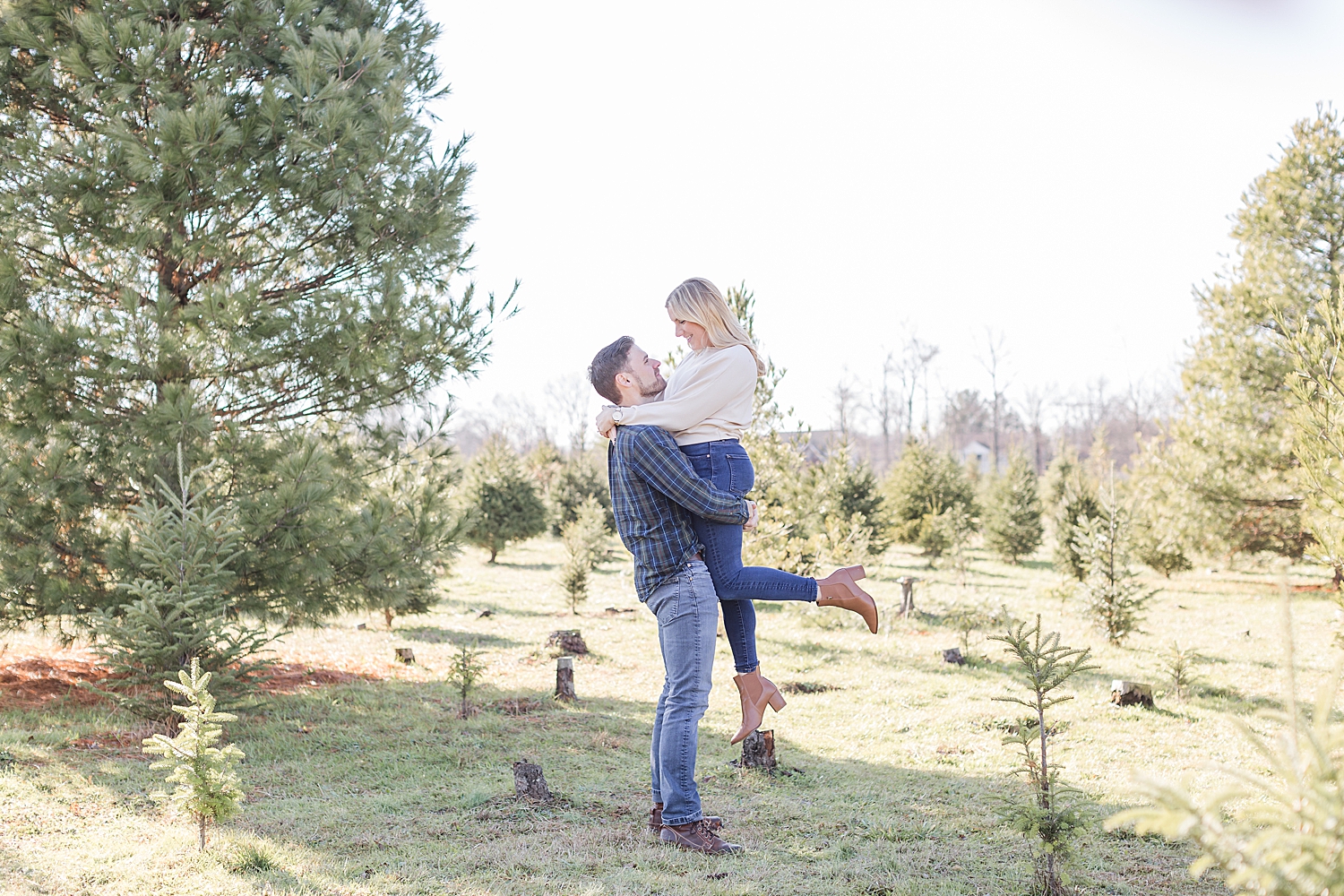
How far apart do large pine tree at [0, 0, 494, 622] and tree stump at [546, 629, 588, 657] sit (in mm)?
2689

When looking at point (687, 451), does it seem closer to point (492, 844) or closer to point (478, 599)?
point (492, 844)

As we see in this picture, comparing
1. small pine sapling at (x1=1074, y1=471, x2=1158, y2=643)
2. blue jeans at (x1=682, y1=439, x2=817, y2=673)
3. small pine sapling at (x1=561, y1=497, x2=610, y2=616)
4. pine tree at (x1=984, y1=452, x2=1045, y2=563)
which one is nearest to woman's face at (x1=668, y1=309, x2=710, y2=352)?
blue jeans at (x1=682, y1=439, x2=817, y2=673)

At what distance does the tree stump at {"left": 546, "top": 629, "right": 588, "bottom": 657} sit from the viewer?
9.80 meters

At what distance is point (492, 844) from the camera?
13.1 feet

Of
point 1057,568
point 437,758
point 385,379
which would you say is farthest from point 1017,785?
point 1057,568

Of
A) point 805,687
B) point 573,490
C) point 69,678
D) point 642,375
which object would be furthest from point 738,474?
point 573,490

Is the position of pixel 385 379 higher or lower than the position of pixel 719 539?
higher

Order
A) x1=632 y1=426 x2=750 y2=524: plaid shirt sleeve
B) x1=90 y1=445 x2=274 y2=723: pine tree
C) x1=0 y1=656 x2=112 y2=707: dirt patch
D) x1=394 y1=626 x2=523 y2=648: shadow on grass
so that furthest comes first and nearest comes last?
x1=394 y1=626 x2=523 y2=648: shadow on grass
x1=0 y1=656 x2=112 y2=707: dirt patch
x1=90 y1=445 x2=274 y2=723: pine tree
x1=632 y1=426 x2=750 y2=524: plaid shirt sleeve

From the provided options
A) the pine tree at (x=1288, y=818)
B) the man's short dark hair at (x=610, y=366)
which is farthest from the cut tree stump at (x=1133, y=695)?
the pine tree at (x=1288, y=818)

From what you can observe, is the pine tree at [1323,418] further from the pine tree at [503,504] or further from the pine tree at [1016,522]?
the pine tree at [503,504]

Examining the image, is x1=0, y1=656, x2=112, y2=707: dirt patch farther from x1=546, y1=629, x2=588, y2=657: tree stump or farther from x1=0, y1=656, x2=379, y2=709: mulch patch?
x1=546, y1=629, x2=588, y2=657: tree stump

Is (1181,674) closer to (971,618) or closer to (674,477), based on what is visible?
(971,618)

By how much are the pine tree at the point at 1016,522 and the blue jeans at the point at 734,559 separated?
19.2m

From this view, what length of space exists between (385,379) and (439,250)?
1.25 m
